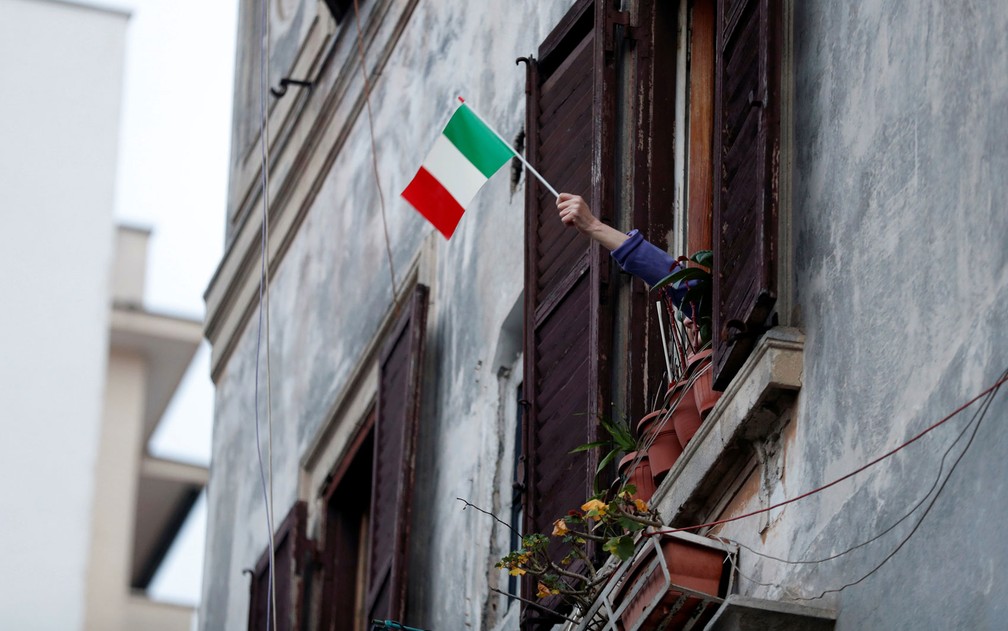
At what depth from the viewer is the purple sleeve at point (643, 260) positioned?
649 centimetres

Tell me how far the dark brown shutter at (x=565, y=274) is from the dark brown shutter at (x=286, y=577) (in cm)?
324

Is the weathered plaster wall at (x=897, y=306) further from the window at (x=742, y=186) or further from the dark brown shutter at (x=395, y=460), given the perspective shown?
the dark brown shutter at (x=395, y=460)

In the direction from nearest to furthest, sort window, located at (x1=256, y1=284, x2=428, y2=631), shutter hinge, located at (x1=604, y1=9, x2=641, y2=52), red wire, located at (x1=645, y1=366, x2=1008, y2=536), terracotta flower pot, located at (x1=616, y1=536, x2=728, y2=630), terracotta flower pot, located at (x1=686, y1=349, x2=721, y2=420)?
red wire, located at (x1=645, y1=366, x2=1008, y2=536) < terracotta flower pot, located at (x1=616, y1=536, x2=728, y2=630) < terracotta flower pot, located at (x1=686, y1=349, x2=721, y2=420) < shutter hinge, located at (x1=604, y1=9, x2=641, y2=52) < window, located at (x1=256, y1=284, x2=428, y2=631)

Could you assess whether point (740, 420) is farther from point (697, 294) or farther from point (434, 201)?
point (434, 201)

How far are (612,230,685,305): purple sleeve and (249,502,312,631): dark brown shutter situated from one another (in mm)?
4526

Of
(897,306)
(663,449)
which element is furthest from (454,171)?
(897,306)

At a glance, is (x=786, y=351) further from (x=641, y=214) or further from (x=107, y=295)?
(x=107, y=295)

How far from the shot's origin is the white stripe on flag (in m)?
7.82

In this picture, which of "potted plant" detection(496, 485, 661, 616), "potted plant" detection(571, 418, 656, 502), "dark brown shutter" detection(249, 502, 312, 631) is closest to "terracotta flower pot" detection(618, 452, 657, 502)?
"potted plant" detection(571, 418, 656, 502)

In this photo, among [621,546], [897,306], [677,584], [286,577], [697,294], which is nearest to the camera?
[897,306]

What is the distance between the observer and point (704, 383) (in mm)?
6199

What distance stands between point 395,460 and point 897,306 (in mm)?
4631

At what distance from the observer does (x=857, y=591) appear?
17.0 ft

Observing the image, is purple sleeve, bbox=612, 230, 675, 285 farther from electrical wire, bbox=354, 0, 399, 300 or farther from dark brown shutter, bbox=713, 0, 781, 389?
electrical wire, bbox=354, 0, 399, 300
